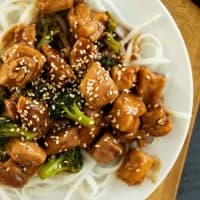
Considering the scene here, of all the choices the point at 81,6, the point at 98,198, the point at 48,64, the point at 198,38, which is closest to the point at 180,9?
the point at 198,38

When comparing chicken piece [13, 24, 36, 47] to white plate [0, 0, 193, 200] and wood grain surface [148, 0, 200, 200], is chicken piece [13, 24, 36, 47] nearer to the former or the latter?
white plate [0, 0, 193, 200]

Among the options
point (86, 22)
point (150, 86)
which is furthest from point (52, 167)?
point (86, 22)

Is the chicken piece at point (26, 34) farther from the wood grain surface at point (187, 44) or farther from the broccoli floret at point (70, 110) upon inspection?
the wood grain surface at point (187, 44)

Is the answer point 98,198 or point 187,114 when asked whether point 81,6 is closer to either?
point 187,114

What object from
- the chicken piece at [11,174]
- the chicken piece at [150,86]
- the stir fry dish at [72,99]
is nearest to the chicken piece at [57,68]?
the stir fry dish at [72,99]

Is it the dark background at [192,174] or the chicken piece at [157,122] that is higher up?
the chicken piece at [157,122]

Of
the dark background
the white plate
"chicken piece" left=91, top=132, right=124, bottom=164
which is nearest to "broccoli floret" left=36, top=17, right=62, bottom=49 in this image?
the white plate
